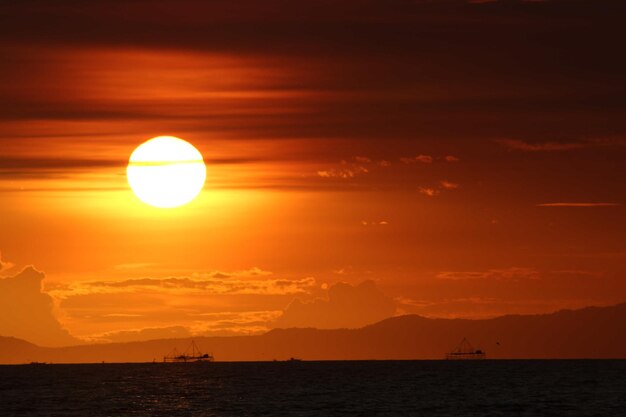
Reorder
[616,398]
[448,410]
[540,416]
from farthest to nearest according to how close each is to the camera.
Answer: [616,398], [448,410], [540,416]

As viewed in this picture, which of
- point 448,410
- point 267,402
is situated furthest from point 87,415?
point 448,410

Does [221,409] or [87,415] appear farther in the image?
[221,409]

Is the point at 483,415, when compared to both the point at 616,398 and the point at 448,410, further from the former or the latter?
the point at 616,398

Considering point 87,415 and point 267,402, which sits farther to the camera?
point 267,402

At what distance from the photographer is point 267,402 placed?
633ft

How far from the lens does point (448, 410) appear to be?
554 ft

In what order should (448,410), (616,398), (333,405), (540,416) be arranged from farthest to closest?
1. (616,398)
2. (333,405)
3. (448,410)
4. (540,416)

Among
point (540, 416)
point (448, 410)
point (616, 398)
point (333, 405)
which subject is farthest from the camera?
point (616, 398)

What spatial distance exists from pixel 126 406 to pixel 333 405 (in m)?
34.1

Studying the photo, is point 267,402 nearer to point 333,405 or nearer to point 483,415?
point 333,405

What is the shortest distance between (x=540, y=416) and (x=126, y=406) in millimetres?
68542

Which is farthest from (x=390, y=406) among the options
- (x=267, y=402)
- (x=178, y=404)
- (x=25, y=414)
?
(x=25, y=414)

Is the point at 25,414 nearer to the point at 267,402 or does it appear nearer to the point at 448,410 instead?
the point at 267,402

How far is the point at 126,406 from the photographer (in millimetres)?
187750
